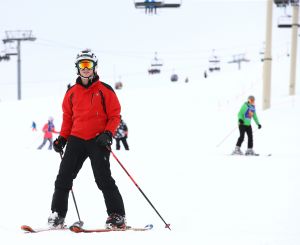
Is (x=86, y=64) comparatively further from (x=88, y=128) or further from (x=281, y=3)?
(x=281, y=3)

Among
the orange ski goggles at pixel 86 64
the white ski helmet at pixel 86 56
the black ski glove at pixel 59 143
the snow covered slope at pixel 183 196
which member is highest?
the white ski helmet at pixel 86 56

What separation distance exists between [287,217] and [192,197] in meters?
1.77

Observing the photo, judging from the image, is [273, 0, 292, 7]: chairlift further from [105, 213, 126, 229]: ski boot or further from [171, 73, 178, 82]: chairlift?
[171, 73, 178, 82]: chairlift

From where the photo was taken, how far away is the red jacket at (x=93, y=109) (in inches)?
192

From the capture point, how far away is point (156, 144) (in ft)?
73.3

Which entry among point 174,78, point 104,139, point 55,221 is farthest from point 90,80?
point 174,78

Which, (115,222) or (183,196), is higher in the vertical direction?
(115,222)

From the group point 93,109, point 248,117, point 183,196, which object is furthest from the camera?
point 248,117

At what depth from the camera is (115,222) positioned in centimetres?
505

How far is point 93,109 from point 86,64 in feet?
1.41

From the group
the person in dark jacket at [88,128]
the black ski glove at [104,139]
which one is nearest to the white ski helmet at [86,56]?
the person in dark jacket at [88,128]

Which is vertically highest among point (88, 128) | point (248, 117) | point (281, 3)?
point (281, 3)

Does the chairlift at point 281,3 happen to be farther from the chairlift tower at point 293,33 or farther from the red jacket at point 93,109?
the red jacket at point 93,109

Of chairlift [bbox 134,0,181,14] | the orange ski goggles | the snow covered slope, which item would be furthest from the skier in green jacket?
chairlift [bbox 134,0,181,14]
